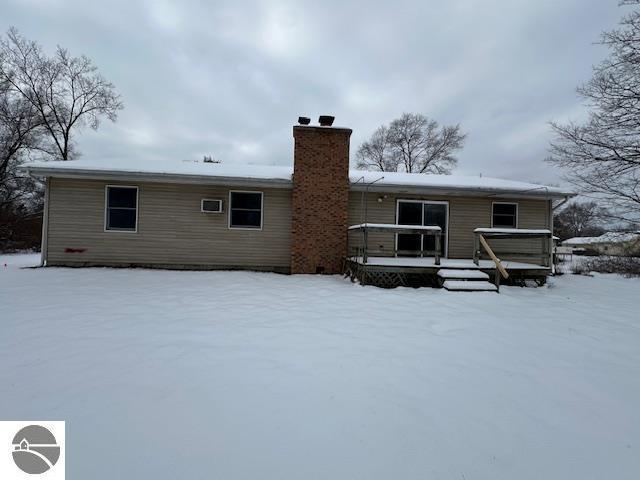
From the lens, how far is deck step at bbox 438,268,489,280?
288 inches

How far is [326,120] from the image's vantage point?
9.23m

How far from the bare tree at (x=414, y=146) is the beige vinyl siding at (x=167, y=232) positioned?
24.0 m

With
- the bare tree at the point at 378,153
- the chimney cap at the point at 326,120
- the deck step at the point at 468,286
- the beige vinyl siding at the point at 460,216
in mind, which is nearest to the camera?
the deck step at the point at 468,286

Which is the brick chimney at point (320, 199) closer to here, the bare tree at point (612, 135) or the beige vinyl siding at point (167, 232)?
the beige vinyl siding at point (167, 232)

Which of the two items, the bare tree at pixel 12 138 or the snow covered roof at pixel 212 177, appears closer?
the snow covered roof at pixel 212 177

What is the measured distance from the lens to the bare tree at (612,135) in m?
10.1

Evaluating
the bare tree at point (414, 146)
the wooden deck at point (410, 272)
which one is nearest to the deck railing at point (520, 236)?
the wooden deck at point (410, 272)

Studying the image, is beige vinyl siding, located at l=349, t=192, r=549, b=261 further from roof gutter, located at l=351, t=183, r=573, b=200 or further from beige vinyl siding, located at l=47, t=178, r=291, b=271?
beige vinyl siding, located at l=47, t=178, r=291, b=271

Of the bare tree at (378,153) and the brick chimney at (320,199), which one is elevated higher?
the bare tree at (378,153)

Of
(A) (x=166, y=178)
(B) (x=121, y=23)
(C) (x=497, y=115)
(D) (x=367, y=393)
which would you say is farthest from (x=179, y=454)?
(C) (x=497, y=115)

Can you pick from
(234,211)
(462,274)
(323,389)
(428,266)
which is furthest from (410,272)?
(234,211)

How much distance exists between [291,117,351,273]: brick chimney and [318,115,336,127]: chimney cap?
7 cm

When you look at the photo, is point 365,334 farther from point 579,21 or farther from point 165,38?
point 165,38

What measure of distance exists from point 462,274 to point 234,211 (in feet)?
22.4
